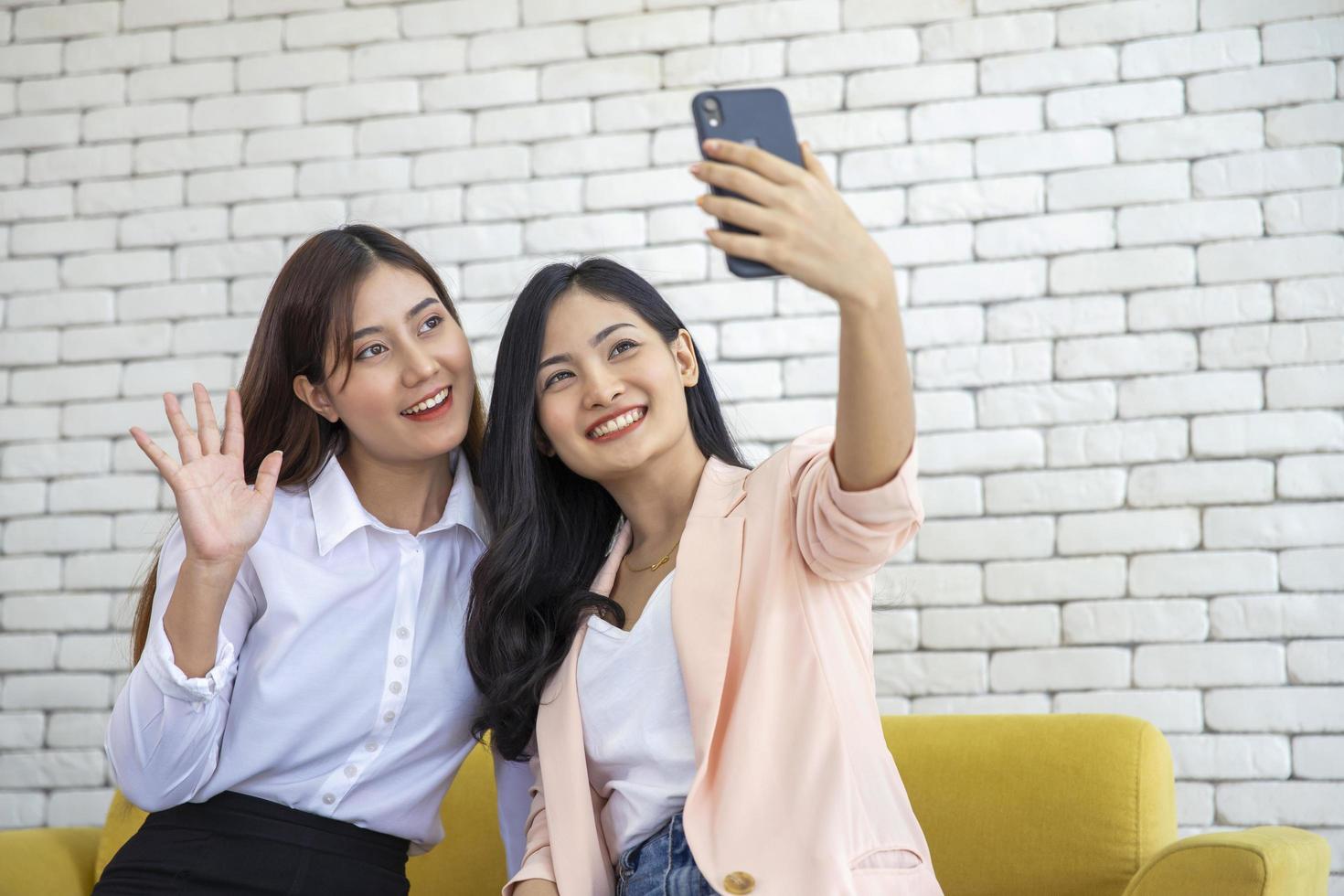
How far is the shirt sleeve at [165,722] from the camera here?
72.0 inches

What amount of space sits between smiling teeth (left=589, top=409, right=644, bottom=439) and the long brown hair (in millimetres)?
376

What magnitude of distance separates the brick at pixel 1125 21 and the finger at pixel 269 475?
2063mm

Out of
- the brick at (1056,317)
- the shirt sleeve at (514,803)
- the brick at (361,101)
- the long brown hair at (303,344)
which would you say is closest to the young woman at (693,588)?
the shirt sleeve at (514,803)

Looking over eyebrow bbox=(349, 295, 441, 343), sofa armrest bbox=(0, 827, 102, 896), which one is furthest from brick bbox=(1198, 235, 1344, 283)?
sofa armrest bbox=(0, 827, 102, 896)

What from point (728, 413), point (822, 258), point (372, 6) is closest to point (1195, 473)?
point (728, 413)

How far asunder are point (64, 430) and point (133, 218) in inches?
23.2

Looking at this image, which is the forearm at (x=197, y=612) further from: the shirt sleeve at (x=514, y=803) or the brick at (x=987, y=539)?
the brick at (x=987, y=539)

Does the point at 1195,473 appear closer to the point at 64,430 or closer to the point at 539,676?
the point at 539,676

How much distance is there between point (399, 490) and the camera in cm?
217

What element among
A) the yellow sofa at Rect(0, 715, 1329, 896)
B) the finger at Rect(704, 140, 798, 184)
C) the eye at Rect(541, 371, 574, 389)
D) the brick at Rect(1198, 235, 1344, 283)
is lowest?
the yellow sofa at Rect(0, 715, 1329, 896)

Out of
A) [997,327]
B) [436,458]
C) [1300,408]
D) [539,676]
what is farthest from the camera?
[997,327]

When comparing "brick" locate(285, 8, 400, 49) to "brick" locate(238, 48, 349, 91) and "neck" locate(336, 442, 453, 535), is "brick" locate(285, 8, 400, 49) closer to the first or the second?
"brick" locate(238, 48, 349, 91)

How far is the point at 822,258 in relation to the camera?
1279 mm

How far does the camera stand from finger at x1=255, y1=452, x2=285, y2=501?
1869 millimetres
